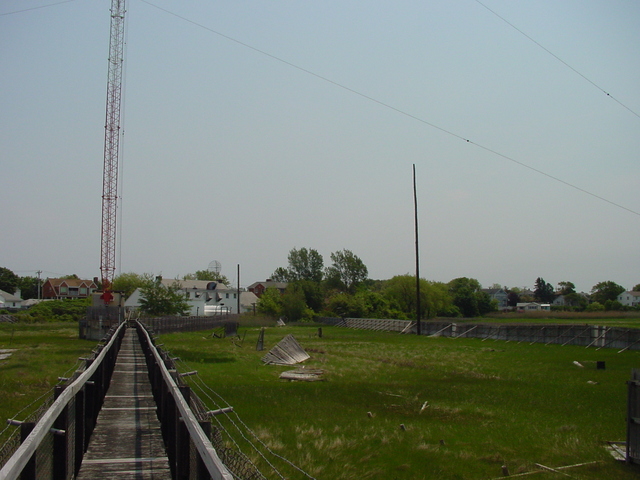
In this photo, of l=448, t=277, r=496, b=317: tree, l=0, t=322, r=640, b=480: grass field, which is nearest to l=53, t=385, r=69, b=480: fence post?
l=0, t=322, r=640, b=480: grass field

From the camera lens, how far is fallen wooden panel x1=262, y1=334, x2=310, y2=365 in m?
30.9

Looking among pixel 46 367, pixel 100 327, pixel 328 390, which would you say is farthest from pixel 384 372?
pixel 100 327

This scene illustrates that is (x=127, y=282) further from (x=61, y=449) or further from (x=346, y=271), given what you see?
(x=61, y=449)

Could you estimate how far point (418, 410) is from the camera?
56.9 ft

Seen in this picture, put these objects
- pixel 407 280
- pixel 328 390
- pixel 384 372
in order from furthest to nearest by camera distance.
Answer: pixel 407 280 < pixel 384 372 < pixel 328 390

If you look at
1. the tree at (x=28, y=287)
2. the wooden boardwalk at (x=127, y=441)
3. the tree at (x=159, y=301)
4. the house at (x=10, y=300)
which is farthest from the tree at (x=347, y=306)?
the tree at (x=28, y=287)

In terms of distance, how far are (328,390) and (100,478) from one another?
15.1 m

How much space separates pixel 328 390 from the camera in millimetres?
21250

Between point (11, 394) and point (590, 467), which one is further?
point (11, 394)

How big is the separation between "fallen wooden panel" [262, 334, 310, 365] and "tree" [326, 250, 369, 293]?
11564cm

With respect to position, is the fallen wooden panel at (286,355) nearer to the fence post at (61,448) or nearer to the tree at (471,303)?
the fence post at (61,448)

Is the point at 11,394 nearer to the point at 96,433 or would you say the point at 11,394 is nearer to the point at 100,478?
the point at 96,433

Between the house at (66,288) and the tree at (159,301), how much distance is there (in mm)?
101336

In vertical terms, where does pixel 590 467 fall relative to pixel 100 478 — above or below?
below
